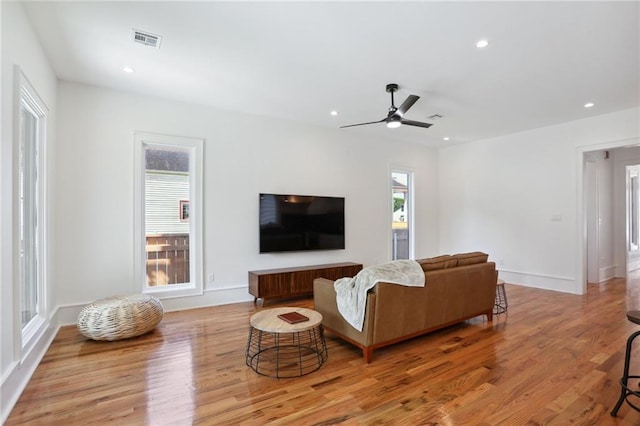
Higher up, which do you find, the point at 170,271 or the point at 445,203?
the point at 445,203

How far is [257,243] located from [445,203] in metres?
4.60

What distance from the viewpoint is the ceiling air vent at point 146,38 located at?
288 centimetres

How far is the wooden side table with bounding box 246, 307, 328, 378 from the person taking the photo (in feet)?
8.81

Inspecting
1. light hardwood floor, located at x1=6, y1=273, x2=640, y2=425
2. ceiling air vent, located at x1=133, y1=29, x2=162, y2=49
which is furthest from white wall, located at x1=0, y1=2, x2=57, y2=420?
ceiling air vent, located at x1=133, y1=29, x2=162, y2=49

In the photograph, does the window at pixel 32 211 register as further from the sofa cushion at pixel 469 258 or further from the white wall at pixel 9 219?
the sofa cushion at pixel 469 258

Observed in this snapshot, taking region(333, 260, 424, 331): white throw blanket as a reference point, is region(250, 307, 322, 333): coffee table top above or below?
below

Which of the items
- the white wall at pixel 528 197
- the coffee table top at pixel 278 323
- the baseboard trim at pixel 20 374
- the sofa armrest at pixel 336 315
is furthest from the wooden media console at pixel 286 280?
the white wall at pixel 528 197

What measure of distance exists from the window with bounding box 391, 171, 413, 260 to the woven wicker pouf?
4.74 metres

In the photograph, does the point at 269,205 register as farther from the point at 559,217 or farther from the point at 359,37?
the point at 559,217

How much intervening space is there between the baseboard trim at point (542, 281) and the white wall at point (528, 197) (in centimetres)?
Answer: 1

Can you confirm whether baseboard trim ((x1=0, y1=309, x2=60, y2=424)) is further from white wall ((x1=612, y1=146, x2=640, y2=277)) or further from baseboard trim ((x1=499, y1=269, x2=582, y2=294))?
white wall ((x1=612, y1=146, x2=640, y2=277))

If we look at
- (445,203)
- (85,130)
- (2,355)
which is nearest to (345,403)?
(2,355)

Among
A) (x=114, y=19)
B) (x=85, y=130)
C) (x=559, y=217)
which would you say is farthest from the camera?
(x=559, y=217)

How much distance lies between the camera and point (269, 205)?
5.21m
